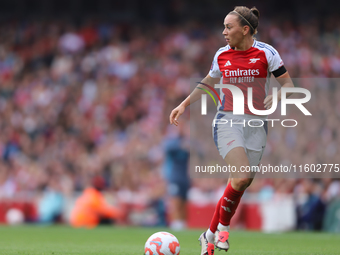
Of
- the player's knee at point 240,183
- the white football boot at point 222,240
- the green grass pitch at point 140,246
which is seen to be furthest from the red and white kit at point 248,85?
the green grass pitch at point 140,246

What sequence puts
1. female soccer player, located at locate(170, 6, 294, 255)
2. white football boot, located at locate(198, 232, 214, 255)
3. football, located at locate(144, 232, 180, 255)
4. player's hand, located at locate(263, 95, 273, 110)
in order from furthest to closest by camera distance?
white football boot, located at locate(198, 232, 214, 255) < female soccer player, located at locate(170, 6, 294, 255) < player's hand, located at locate(263, 95, 273, 110) < football, located at locate(144, 232, 180, 255)

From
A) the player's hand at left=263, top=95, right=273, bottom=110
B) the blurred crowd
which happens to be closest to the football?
the player's hand at left=263, top=95, right=273, bottom=110

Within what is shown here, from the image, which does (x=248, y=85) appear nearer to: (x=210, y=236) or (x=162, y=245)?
(x=210, y=236)

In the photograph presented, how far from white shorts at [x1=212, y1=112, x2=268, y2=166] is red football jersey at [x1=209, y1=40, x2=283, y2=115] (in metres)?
0.10

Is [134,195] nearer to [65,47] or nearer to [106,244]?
[106,244]

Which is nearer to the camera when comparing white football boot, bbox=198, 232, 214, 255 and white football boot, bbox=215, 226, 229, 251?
white football boot, bbox=215, 226, 229, 251

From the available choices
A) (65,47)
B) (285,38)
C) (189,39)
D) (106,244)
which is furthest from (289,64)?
(106,244)

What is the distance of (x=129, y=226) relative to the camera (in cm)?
1249

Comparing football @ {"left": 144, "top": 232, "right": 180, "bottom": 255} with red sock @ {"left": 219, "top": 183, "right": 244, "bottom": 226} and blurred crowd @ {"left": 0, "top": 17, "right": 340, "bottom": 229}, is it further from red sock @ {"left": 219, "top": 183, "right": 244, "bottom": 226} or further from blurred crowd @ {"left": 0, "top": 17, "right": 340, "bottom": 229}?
blurred crowd @ {"left": 0, "top": 17, "right": 340, "bottom": 229}

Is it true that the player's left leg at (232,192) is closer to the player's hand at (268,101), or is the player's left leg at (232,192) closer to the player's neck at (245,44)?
the player's hand at (268,101)

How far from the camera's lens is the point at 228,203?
18.4ft

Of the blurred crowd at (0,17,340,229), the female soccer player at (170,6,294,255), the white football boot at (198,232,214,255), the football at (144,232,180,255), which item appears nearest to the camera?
the football at (144,232,180,255)

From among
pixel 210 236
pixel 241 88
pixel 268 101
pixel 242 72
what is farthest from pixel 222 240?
pixel 242 72

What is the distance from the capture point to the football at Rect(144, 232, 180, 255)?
5363mm
